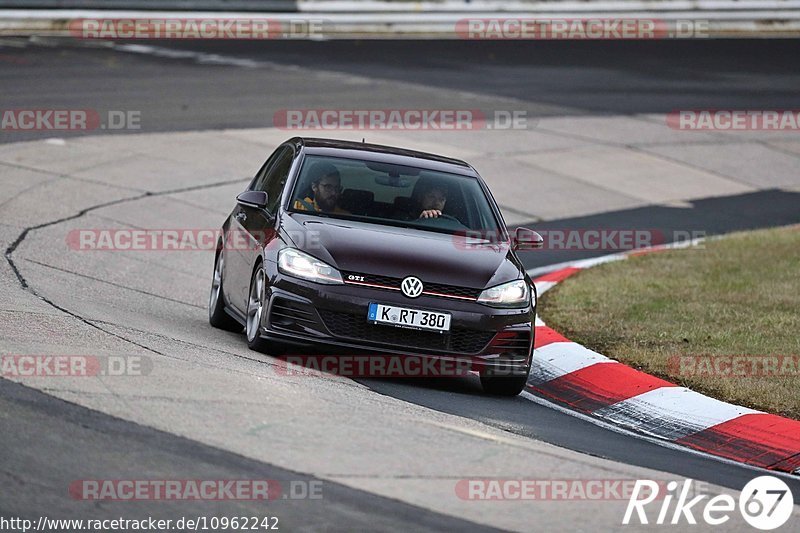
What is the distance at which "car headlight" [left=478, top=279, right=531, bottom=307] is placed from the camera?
951 centimetres

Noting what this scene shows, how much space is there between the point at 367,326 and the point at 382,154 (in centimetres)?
212

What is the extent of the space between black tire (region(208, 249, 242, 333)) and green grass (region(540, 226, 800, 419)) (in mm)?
2741

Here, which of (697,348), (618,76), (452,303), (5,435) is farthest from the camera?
(618,76)

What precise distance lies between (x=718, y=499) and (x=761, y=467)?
1.48m

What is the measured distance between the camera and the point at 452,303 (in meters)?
9.38

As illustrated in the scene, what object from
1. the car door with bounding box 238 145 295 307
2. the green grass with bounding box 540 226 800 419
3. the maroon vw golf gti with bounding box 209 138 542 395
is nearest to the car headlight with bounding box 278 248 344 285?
the maroon vw golf gti with bounding box 209 138 542 395

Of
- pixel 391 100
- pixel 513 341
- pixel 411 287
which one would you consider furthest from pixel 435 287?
pixel 391 100

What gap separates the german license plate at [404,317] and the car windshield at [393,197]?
1111 mm

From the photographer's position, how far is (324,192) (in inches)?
411

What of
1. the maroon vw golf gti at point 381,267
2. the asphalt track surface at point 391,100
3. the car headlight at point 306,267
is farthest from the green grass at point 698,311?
the car headlight at point 306,267

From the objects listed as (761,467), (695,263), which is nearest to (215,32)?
(695,263)

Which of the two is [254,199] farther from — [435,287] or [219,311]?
[435,287]

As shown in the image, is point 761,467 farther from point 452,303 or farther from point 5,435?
point 5,435

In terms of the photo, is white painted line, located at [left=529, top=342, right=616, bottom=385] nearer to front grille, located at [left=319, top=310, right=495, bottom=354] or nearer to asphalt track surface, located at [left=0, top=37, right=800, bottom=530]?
asphalt track surface, located at [left=0, top=37, right=800, bottom=530]
